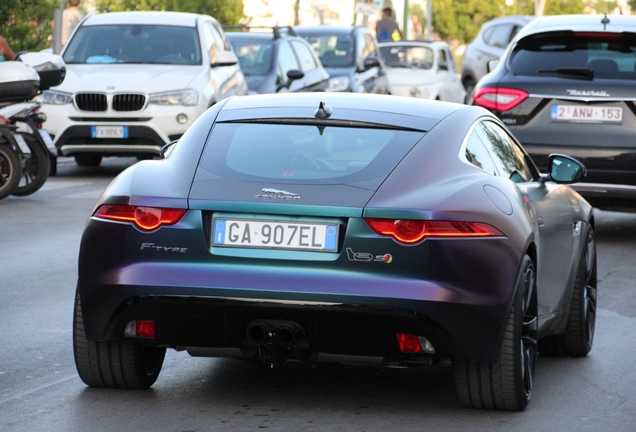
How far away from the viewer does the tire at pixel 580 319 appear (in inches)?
281

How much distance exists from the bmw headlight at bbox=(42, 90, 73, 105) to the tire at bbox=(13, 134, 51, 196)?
2474 mm

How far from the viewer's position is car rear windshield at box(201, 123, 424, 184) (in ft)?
18.6

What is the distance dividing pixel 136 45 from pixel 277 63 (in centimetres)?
281

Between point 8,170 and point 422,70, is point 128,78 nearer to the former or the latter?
point 8,170

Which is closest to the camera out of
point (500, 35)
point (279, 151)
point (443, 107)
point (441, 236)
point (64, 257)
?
point (441, 236)

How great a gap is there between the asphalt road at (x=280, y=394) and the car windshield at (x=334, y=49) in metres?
16.0

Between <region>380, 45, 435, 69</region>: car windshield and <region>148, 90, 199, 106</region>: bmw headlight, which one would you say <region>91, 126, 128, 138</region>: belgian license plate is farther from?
<region>380, 45, 435, 69</region>: car windshield

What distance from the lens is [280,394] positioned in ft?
20.1

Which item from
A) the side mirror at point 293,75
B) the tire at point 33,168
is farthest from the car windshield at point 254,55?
the tire at point 33,168

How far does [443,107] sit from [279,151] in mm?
926

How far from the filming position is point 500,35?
32.1 meters

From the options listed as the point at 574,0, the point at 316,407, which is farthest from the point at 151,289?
the point at 574,0

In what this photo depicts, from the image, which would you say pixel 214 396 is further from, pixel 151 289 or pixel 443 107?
pixel 443 107

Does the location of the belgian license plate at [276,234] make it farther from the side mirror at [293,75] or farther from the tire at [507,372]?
the side mirror at [293,75]
